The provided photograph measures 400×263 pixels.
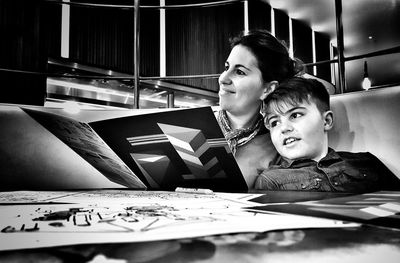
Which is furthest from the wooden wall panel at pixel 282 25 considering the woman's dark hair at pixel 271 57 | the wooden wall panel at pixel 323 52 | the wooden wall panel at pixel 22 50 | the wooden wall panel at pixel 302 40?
the woman's dark hair at pixel 271 57

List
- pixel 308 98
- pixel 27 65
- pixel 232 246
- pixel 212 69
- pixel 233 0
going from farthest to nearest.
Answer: pixel 212 69
pixel 27 65
pixel 233 0
pixel 308 98
pixel 232 246

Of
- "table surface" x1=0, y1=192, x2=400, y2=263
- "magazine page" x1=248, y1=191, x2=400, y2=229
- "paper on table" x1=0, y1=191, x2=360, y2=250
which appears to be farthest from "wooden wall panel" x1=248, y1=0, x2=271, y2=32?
"table surface" x1=0, y1=192, x2=400, y2=263

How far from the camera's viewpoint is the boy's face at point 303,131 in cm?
88

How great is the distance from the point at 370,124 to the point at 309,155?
19cm

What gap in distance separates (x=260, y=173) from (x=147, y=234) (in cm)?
65

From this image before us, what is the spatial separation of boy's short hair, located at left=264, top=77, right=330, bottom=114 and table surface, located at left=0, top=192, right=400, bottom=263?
1.98 feet

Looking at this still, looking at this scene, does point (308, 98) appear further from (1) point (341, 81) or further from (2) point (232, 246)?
(2) point (232, 246)

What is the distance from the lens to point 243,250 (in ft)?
0.93

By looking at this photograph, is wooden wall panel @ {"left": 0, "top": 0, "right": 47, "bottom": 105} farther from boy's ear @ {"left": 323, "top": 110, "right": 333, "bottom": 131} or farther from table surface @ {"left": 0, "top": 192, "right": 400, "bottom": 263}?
table surface @ {"left": 0, "top": 192, "right": 400, "bottom": 263}

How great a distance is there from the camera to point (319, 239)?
12.5 inches

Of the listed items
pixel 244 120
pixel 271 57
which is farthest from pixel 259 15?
pixel 244 120

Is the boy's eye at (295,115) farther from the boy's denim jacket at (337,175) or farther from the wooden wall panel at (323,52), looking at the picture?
the wooden wall panel at (323,52)

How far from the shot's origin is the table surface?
0.26 meters

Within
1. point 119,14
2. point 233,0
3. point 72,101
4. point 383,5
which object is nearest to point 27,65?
point 72,101
